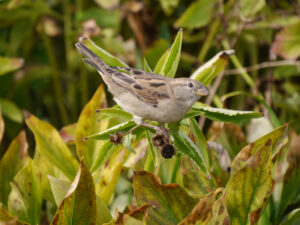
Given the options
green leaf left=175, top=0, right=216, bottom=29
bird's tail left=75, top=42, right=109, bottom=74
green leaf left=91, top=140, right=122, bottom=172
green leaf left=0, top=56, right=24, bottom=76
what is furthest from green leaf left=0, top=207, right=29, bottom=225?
green leaf left=175, top=0, right=216, bottom=29

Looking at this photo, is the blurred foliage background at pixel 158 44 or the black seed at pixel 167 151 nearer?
the black seed at pixel 167 151

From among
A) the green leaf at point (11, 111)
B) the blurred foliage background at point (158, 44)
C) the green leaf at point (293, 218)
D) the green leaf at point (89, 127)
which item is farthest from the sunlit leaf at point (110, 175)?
the green leaf at point (11, 111)

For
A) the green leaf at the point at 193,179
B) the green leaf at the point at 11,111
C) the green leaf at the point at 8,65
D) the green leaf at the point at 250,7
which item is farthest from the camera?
the green leaf at the point at 11,111

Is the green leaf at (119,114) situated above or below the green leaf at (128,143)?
above

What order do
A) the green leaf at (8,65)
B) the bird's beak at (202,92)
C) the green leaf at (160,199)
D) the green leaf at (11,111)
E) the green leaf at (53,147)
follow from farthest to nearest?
1. the green leaf at (11,111)
2. the green leaf at (8,65)
3. the green leaf at (53,147)
4. the green leaf at (160,199)
5. the bird's beak at (202,92)

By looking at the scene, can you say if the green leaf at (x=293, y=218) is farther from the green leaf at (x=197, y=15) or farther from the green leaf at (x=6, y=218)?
the green leaf at (x=197, y=15)

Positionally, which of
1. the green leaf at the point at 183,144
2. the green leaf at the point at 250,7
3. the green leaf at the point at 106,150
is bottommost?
the green leaf at the point at 183,144
